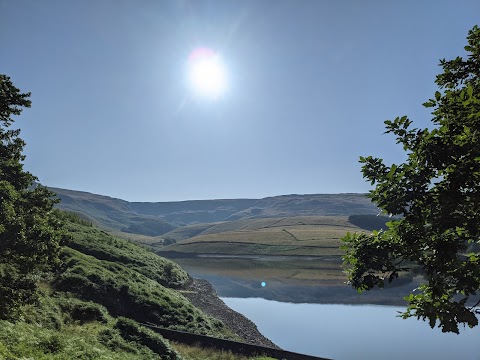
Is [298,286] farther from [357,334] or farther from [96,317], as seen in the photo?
[96,317]

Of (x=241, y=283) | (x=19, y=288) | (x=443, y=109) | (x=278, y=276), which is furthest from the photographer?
(x=278, y=276)

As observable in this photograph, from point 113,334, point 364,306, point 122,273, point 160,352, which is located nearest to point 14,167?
point 113,334

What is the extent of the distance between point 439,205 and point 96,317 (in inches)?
1055

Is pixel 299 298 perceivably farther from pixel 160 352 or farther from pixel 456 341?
pixel 160 352

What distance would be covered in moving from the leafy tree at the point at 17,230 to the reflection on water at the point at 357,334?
29232 millimetres

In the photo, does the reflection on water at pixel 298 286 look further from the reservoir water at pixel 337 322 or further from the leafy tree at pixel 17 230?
the leafy tree at pixel 17 230

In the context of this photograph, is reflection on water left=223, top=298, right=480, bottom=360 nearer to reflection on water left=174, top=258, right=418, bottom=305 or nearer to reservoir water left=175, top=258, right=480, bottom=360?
reservoir water left=175, top=258, right=480, bottom=360

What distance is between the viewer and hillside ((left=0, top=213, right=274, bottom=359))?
614 inches

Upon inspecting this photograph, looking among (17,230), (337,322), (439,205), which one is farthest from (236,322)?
(439,205)

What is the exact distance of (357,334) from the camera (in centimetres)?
4459

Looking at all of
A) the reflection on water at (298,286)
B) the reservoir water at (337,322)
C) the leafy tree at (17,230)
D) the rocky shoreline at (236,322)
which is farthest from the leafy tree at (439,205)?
the reflection on water at (298,286)

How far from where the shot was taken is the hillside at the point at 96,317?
51.2 ft

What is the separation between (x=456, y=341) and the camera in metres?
41.2

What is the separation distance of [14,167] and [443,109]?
25.3 meters
